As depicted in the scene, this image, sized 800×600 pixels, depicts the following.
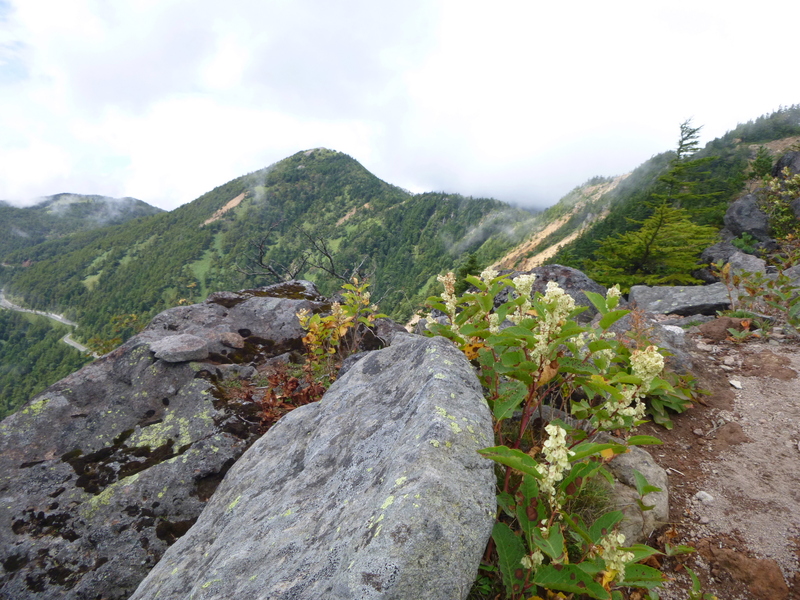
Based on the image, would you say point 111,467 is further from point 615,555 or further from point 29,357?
point 29,357

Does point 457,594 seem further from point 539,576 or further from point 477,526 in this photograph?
point 539,576

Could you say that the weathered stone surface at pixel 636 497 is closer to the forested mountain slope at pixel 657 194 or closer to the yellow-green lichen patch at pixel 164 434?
the yellow-green lichen patch at pixel 164 434

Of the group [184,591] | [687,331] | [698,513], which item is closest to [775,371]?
[687,331]

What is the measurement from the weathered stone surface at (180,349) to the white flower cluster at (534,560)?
6.82m

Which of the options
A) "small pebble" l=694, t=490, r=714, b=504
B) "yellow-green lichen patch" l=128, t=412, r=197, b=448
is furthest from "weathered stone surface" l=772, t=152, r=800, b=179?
"yellow-green lichen patch" l=128, t=412, r=197, b=448

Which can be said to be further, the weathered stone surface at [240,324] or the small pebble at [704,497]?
the weathered stone surface at [240,324]

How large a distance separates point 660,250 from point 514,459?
53.3 feet

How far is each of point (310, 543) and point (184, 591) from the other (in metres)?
1.21

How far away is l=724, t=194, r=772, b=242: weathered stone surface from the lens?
2050 centimetres

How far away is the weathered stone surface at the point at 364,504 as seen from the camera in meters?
1.87

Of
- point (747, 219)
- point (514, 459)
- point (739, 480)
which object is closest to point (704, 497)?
point (739, 480)

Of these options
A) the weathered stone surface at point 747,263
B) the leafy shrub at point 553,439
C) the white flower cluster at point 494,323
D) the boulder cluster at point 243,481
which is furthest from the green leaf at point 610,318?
the weathered stone surface at point 747,263

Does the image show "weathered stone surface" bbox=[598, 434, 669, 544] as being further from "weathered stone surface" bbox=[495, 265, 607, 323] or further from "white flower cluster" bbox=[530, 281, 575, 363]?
"weathered stone surface" bbox=[495, 265, 607, 323]

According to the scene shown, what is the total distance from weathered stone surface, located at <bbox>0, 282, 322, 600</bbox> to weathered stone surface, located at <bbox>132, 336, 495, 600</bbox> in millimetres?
1182
